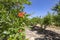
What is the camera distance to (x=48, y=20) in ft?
81.8

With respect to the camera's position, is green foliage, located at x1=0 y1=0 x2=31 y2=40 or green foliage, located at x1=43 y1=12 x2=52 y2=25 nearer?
green foliage, located at x1=0 y1=0 x2=31 y2=40

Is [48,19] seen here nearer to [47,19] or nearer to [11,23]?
[47,19]

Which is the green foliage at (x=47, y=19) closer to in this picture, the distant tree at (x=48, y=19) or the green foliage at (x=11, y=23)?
the distant tree at (x=48, y=19)

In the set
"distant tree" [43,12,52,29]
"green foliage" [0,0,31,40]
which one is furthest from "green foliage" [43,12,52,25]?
"green foliage" [0,0,31,40]

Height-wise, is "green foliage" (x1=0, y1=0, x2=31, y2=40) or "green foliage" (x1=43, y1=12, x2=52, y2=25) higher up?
"green foliage" (x1=0, y1=0, x2=31, y2=40)

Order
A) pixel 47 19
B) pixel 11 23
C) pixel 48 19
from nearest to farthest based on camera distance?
1. pixel 11 23
2. pixel 48 19
3. pixel 47 19

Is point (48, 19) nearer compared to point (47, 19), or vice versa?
point (48, 19)

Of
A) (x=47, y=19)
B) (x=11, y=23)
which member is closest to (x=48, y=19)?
(x=47, y=19)

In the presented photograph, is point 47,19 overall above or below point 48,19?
below

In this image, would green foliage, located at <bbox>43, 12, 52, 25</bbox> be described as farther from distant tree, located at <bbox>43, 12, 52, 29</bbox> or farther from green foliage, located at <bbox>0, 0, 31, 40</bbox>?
green foliage, located at <bbox>0, 0, 31, 40</bbox>

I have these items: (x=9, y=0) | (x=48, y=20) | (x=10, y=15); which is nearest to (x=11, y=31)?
(x=10, y=15)

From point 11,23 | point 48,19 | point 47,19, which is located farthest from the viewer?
point 47,19

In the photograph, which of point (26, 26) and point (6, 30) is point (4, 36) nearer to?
point (6, 30)

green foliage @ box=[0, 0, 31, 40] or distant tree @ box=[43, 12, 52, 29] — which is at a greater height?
green foliage @ box=[0, 0, 31, 40]
